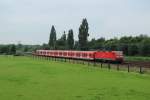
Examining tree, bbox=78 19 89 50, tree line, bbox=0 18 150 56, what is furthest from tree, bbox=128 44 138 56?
tree, bbox=78 19 89 50

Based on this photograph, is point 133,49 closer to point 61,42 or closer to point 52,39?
point 61,42

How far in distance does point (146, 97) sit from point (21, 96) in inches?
258

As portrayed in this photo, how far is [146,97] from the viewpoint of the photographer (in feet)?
64.7

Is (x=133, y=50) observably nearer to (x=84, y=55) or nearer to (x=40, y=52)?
(x=84, y=55)

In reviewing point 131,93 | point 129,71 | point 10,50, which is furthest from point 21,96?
point 10,50

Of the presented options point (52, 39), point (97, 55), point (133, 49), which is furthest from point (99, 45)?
point (97, 55)

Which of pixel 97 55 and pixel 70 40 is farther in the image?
pixel 70 40

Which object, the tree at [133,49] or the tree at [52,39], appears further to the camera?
the tree at [52,39]

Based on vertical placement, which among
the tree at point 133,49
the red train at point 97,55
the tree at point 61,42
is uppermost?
the tree at point 61,42

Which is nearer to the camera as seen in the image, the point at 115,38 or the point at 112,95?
the point at 112,95

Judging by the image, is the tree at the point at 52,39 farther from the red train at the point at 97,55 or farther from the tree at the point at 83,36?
the red train at the point at 97,55

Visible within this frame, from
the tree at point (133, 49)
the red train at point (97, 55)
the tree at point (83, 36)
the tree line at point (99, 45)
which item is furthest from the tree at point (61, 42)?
the tree at point (133, 49)

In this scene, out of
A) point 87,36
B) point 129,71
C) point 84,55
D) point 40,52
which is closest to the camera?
point 129,71

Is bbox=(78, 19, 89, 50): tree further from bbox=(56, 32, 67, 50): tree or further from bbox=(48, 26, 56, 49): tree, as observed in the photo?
bbox=(48, 26, 56, 49): tree
